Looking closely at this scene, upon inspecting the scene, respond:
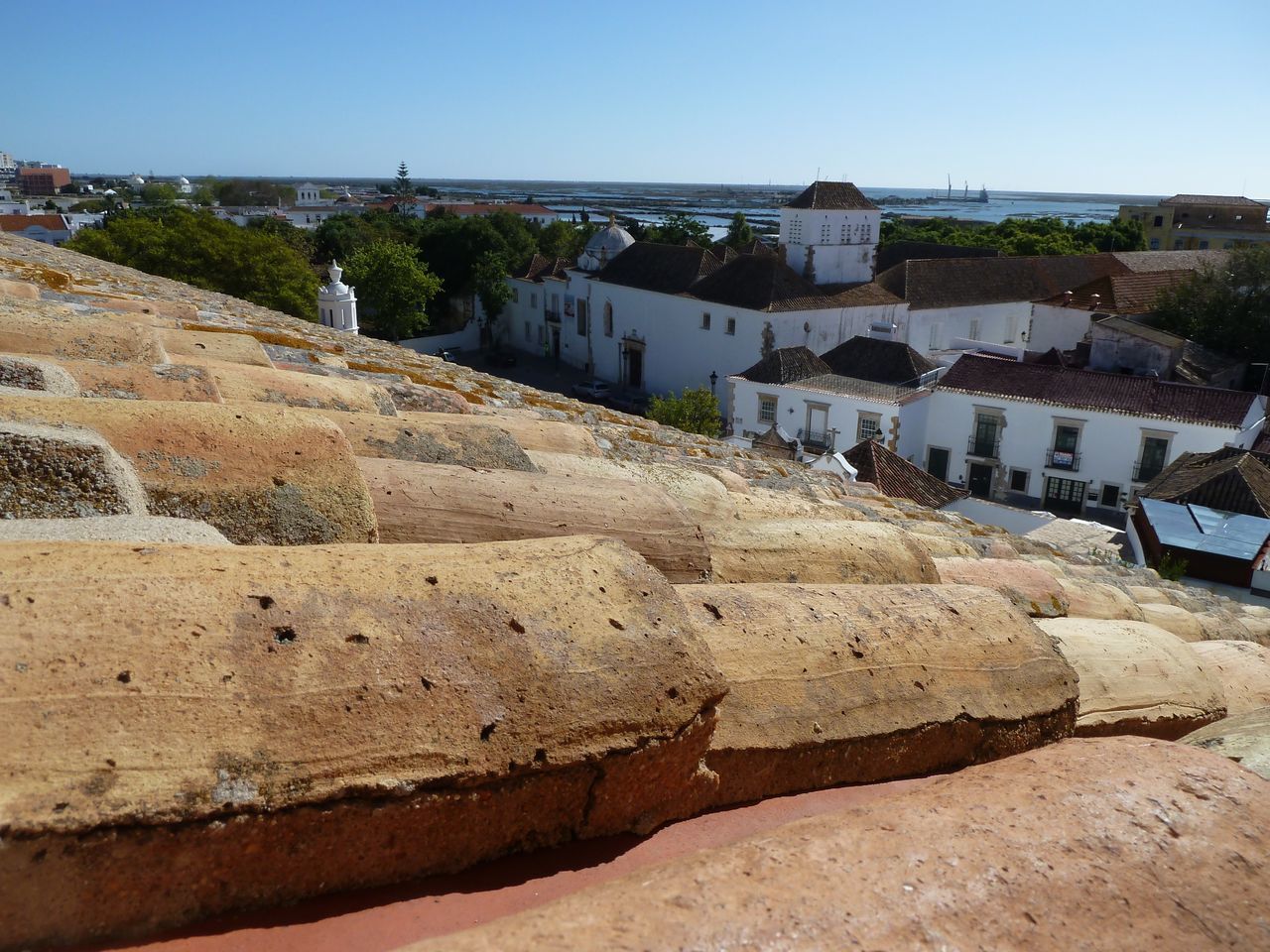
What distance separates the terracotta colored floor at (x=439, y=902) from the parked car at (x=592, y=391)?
121ft

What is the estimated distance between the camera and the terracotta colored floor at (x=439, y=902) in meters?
1.38

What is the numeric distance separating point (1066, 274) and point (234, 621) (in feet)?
170

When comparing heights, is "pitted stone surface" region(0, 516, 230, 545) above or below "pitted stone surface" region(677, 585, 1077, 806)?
above

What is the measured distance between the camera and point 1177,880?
59.2 inches

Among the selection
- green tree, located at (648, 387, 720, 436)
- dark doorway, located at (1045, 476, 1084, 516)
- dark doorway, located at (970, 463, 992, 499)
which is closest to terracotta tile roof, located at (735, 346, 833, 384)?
green tree, located at (648, 387, 720, 436)

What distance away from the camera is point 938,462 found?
28.1 meters

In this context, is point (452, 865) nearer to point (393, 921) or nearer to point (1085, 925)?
point (393, 921)

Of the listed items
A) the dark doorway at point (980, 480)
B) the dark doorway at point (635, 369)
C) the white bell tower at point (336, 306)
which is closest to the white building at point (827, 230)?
the dark doorway at point (635, 369)

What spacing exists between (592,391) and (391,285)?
10.0 m

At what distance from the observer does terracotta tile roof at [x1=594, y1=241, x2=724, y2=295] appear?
131ft

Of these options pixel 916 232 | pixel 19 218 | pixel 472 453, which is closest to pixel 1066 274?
pixel 916 232

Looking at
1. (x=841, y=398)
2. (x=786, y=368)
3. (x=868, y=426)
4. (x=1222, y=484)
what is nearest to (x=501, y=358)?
(x=786, y=368)

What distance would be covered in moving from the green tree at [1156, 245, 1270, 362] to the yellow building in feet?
111

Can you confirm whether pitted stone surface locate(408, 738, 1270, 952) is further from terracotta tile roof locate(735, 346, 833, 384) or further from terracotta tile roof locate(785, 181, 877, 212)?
terracotta tile roof locate(785, 181, 877, 212)
